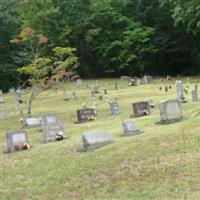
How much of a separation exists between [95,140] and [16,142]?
10.3ft

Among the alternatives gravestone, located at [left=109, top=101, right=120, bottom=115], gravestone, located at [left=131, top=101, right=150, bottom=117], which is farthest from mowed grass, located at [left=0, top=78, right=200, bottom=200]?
gravestone, located at [left=109, top=101, right=120, bottom=115]

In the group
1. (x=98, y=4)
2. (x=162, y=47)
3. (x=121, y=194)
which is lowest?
(x=121, y=194)

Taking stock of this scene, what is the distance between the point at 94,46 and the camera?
2303 inches

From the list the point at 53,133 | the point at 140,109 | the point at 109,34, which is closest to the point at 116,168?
the point at 53,133

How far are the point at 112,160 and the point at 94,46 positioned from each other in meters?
46.3

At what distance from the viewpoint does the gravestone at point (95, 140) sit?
47.0 feet

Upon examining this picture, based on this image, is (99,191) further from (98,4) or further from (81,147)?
(98,4)

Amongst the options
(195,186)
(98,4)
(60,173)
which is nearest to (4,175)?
(60,173)

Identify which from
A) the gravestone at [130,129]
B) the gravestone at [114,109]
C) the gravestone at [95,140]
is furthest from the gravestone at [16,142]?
the gravestone at [114,109]

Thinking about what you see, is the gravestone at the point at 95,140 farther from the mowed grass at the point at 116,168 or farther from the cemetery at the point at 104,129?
the mowed grass at the point at 116,168

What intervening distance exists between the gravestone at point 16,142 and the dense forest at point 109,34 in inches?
1454

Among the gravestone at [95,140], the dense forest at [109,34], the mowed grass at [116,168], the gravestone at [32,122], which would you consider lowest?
the mowed grass at [116,168]

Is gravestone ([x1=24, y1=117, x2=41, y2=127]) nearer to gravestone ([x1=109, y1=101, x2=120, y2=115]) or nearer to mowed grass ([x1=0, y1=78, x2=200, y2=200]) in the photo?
gravestone ([x1=109, y1=101, x2=120, y2=115])

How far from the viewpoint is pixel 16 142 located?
53.9 ft
